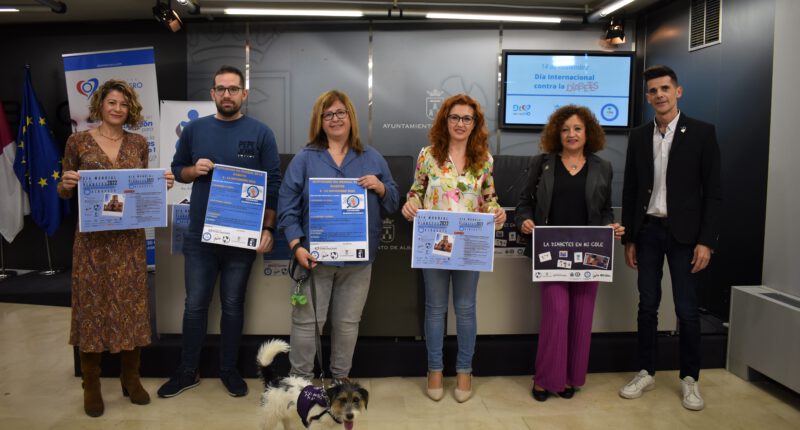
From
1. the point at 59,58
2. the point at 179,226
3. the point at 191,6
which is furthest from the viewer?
the point at 59,58

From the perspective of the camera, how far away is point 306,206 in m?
2.51

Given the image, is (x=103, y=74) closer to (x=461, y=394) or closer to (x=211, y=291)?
(x=211, y=291)

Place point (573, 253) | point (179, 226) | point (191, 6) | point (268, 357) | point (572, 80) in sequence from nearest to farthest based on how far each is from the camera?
point (268, 357), point (573, 253), point (179, 226), point (191, 6), point (572, 80)

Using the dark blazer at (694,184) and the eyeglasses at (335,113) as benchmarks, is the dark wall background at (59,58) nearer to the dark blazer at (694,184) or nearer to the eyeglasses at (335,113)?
the eyeglasses at (335,113)

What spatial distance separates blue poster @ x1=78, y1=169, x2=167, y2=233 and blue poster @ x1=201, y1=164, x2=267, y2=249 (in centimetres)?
26

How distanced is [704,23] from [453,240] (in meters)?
3.40

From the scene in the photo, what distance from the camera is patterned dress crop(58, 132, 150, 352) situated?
253 centimetres

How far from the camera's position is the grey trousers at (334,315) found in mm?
2541

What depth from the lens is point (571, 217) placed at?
2.71 metres

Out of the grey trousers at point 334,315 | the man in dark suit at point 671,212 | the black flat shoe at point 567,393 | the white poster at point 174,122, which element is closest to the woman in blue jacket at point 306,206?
the grey trousers at point 334,315

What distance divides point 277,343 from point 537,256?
135cm

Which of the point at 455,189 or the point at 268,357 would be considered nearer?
the point at 268,357

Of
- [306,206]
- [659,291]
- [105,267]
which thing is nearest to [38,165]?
[105,267]

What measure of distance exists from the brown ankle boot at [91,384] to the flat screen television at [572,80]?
446 centimetres
